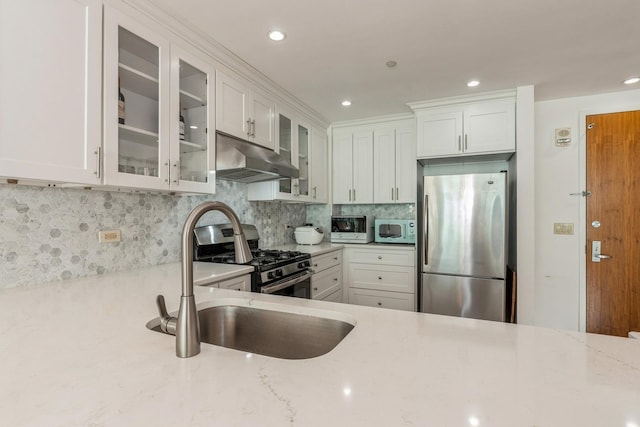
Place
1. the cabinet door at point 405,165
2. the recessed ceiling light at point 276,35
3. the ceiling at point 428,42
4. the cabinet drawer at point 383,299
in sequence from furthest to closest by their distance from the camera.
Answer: the cabinet door at point 405,165
the cabinet drawer at point 383,299
the recessed ceiling light at point 276,35
the ceiling at point 428,42

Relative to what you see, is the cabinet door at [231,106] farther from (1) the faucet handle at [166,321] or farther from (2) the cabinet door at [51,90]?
(1) the faucet handle at [166,321]

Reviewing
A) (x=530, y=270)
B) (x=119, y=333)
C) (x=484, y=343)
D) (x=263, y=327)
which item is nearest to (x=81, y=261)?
(x=119, y=333)

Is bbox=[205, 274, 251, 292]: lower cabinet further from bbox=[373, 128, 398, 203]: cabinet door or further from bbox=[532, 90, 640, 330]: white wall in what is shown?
bbox=[532, 90, 640, 330]: white wall

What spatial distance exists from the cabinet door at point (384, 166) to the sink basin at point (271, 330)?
271cm

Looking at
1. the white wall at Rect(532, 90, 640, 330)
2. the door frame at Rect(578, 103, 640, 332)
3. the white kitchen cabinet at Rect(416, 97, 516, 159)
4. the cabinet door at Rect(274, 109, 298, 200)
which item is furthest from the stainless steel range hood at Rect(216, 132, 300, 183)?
the door frame at Rect(578, 103, 640, 332)

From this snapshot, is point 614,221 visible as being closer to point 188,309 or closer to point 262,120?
point 262,120

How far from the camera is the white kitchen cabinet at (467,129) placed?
2.93 m

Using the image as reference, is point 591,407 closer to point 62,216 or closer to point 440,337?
A: point 440,337

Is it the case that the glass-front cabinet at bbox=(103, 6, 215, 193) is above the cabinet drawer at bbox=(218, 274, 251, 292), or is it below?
above

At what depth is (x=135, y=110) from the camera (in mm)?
1711

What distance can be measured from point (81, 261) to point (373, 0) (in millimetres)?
2130

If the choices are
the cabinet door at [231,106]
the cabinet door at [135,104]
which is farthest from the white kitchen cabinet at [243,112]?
the cabinet door at [135,104]

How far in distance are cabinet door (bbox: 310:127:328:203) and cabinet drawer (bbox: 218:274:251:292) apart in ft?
5.44

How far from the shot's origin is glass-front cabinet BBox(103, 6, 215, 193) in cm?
155
